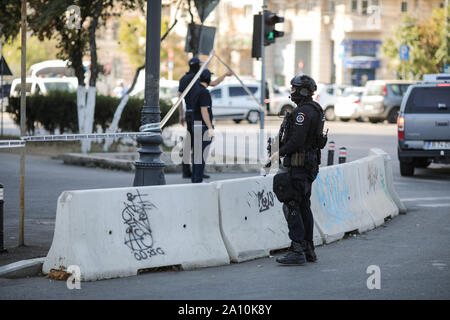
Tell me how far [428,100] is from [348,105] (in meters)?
24.2

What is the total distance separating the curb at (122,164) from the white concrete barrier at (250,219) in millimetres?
8630

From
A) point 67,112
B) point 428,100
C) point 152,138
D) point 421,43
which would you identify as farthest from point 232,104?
point 152,138

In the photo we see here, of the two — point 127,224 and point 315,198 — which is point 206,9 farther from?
point 127,224

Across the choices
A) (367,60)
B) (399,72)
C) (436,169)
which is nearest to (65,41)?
(436,169)

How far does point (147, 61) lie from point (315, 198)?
230cm

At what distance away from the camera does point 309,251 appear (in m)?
8.64

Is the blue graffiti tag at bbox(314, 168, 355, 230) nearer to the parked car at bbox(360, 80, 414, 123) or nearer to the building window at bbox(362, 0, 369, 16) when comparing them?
the parked car at bbox(360, 80, 414, 123)

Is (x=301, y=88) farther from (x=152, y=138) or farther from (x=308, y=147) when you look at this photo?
(x=152, y=138)

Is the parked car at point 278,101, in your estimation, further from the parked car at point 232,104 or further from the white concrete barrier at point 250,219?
the white concrete barrier at point 250,219

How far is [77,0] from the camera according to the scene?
21578mm

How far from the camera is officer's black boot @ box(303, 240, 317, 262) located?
8602mm

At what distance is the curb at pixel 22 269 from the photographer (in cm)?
769

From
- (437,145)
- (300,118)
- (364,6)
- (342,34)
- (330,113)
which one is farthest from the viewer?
(342,34)

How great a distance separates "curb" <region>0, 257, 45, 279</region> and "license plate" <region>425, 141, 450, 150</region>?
440 inches
